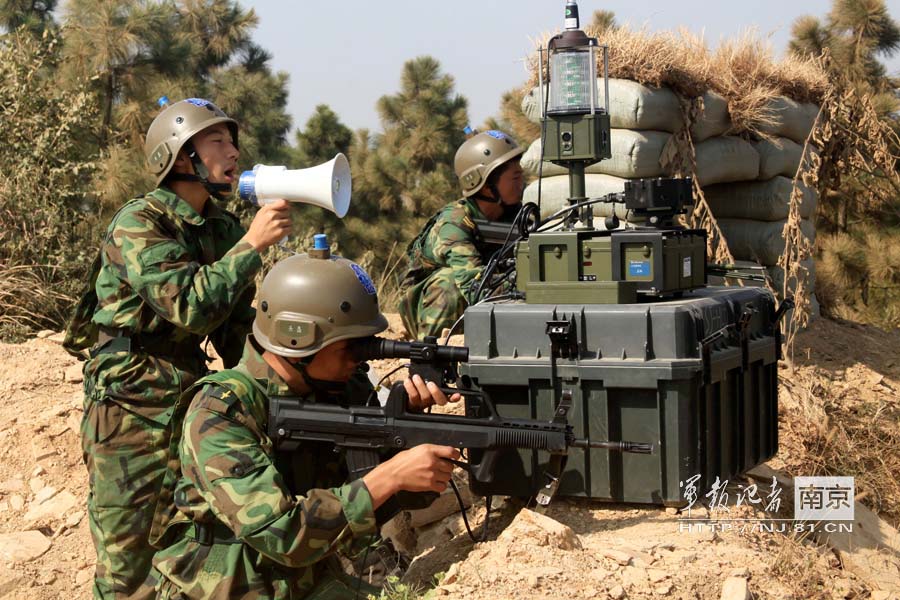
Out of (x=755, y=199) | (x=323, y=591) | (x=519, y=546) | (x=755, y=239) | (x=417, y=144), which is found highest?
(x=417, y=144)

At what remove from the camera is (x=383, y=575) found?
12.8 ft

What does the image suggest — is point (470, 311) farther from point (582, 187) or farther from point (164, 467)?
point (164, 467)

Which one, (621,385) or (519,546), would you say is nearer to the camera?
(519,546)

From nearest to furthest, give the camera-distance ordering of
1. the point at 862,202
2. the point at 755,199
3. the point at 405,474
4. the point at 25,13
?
the point at 405,474, the point at 755,199, the point at 862,202, the point at 25,13

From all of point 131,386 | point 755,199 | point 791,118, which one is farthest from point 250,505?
point 791,118

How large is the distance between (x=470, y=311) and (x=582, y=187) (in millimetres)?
967

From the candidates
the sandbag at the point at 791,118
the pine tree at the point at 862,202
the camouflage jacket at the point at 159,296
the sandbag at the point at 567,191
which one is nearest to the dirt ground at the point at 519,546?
the camouflage jacket at the point at 159,296

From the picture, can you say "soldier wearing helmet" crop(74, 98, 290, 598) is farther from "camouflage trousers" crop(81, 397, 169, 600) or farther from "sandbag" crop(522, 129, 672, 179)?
"sandbag" crop(522, 129, 672, 179)

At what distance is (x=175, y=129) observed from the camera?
4.18 metres

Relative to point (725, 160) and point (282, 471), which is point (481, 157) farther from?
point (282, 471)

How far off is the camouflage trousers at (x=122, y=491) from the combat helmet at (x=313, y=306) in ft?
3.27

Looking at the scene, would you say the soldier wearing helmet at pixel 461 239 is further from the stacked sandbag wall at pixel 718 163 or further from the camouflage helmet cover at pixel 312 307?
the camouflage helmet cover at pixel 312 307

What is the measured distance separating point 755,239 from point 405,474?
559 cm

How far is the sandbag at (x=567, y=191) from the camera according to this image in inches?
278
